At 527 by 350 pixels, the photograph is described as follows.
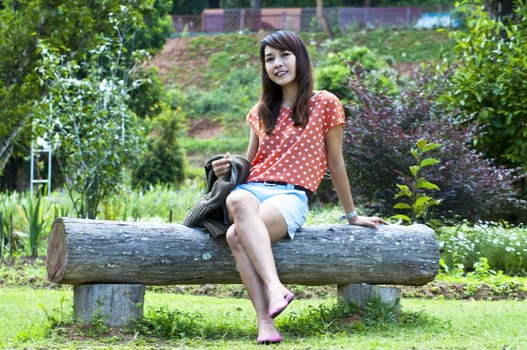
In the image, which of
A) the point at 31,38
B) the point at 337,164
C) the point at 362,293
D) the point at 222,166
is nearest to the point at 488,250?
the point at 362,293

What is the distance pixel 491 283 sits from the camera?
7980 mm

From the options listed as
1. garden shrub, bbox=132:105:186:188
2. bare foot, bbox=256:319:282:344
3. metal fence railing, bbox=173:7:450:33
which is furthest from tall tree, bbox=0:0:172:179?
metal fence railing, bbox=173:7:450:33

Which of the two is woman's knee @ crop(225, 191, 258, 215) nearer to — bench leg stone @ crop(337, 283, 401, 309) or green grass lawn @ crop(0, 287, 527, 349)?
green grass lawn @ crop(0, 287, 527, 349)

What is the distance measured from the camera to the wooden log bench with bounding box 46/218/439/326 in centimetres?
521

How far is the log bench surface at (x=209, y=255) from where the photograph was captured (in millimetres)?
5199

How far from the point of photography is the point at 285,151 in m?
5.63

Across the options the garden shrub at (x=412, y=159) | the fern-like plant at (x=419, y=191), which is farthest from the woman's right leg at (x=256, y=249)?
the garden shrub at (x=412, y=159)

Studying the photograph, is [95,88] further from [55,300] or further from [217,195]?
[217,195]

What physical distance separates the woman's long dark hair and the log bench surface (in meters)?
0.73

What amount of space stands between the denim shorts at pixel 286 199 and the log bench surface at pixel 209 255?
0.47 ft

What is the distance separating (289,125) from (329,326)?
128cm

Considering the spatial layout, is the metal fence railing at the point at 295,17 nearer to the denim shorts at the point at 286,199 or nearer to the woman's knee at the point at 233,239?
the denim shorts at the point at 286,199

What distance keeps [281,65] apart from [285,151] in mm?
541

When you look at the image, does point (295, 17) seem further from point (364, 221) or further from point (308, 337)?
point (308, 337)
